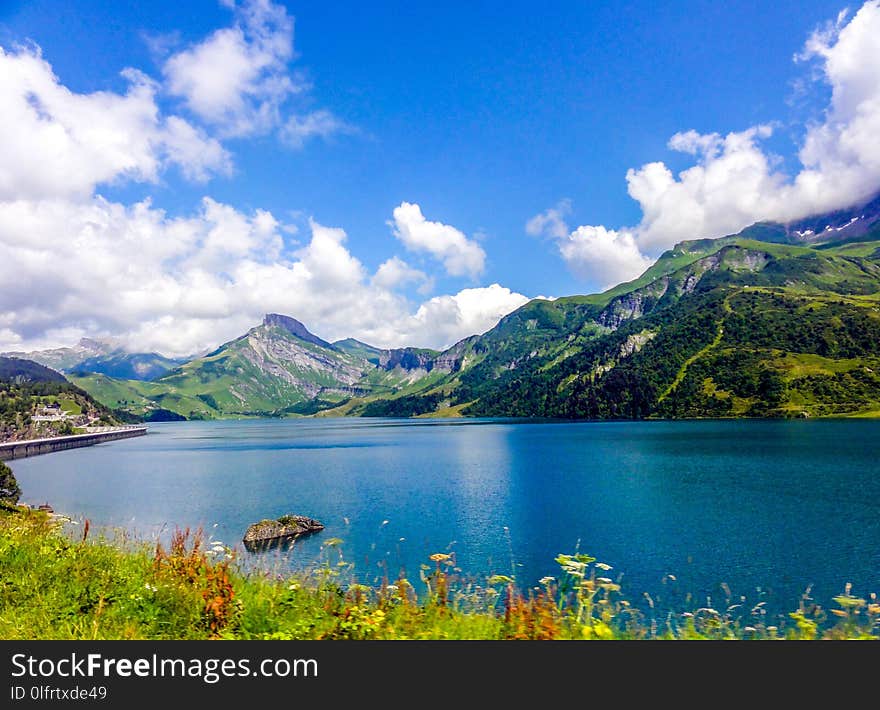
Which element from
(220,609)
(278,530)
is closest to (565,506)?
(278,530)

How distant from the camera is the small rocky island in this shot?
48.0m

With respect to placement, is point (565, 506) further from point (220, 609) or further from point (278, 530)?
point (220, 609)

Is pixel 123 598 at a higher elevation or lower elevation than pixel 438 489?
higher

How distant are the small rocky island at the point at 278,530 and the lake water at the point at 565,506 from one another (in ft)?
6.34

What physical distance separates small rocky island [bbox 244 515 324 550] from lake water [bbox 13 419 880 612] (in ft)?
6.34

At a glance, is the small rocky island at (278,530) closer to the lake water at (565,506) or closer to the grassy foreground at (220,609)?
the lake water at (565,506)

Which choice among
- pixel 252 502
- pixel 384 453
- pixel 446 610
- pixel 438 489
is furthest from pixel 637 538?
pixel 384 453

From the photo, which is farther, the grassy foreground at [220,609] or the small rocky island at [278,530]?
the small rocky island at [278,530]

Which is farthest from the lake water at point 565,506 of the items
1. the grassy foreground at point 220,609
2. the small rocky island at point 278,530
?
the grassy foreground at point 220,609

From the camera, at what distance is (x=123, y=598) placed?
28.4ft

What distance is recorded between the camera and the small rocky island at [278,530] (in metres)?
48.0

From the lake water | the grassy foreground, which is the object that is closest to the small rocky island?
the lake water
